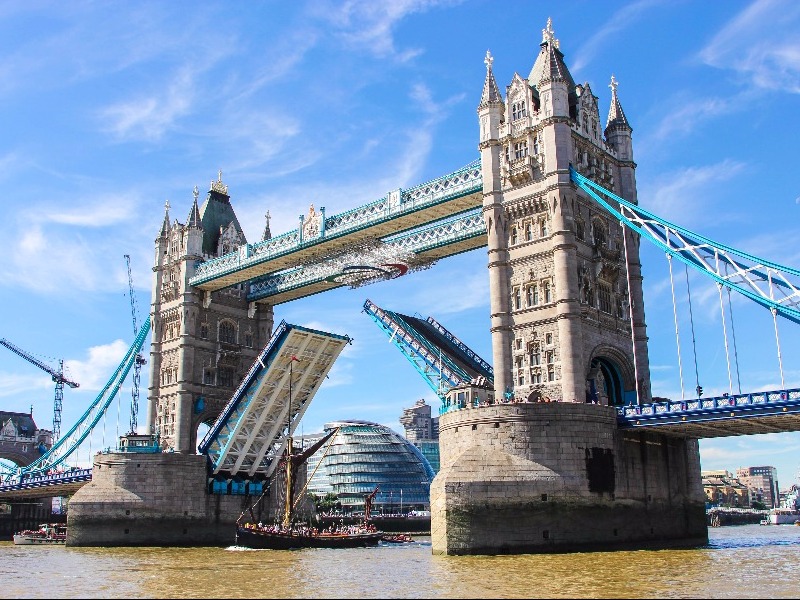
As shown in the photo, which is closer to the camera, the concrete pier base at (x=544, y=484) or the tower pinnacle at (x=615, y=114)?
the concrete pier base at (x=544, y=484)

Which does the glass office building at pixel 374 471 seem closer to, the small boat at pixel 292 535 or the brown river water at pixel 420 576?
the small boat at pixel 292 535

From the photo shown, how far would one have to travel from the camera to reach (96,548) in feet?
197

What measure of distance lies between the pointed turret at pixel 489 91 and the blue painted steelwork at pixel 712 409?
20897mm

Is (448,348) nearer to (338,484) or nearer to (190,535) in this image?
(190,535)

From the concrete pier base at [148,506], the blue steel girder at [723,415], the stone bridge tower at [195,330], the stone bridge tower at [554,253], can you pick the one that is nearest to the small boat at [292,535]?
the concrete pier base at [148,506]

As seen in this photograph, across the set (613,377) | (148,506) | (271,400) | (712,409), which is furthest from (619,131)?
(148,506)

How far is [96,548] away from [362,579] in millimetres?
34292

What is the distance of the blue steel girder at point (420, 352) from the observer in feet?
187

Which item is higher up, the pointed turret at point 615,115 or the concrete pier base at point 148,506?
the pointed turret at point 615,115

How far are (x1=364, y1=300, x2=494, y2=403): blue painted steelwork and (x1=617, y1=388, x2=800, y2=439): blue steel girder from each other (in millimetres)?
13063

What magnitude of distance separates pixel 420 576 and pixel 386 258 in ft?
105

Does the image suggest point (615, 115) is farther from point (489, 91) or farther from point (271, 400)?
point (271, 400)

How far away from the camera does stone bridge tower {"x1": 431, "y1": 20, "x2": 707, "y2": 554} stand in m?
42.8

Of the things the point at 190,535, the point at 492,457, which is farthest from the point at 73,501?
the point at 492,457
